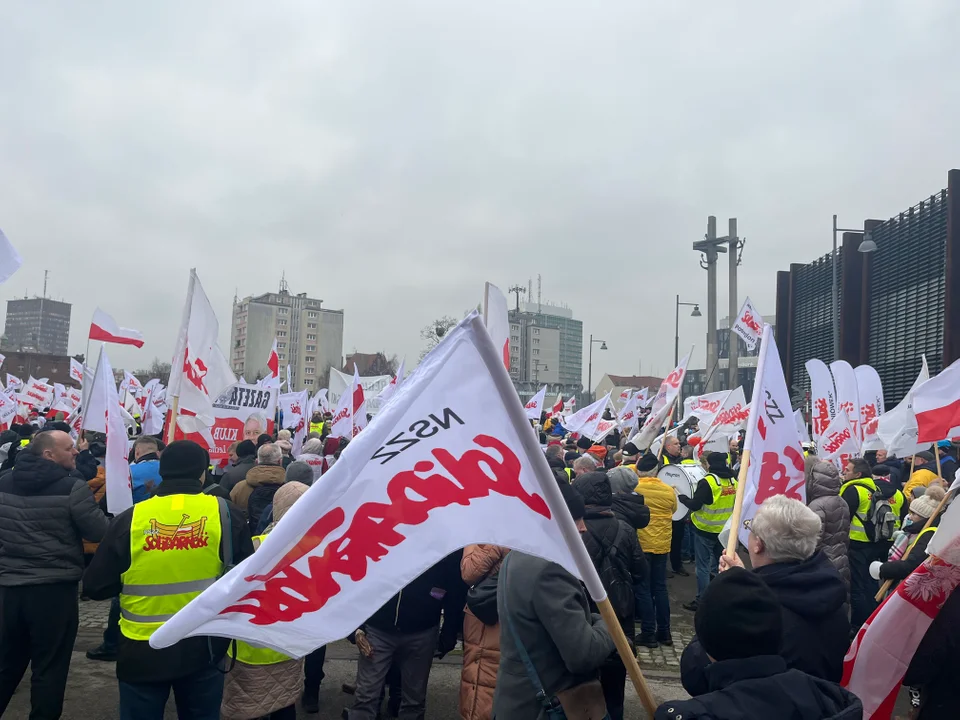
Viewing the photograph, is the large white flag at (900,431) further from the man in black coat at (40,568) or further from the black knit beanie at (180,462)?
the man in black coat at (40,568)

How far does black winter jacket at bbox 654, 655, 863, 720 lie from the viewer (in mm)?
2062

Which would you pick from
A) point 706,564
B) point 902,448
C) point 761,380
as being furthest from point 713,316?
point 761,380

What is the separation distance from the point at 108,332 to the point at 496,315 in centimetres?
533

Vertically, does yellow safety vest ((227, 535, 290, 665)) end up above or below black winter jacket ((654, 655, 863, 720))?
below

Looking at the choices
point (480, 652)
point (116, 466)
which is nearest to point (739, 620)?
point (480, 652)

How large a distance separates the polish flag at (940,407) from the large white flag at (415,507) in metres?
6.05

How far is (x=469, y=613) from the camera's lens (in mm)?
4168

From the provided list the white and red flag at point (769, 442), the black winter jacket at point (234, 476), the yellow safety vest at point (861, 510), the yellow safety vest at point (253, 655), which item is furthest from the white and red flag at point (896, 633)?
the black winter jacket at point (234, 476)

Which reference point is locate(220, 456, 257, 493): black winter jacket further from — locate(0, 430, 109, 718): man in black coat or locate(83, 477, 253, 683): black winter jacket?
locate(83, 477, 253, 683): black winter jacket

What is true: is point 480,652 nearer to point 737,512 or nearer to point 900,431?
point 737,512

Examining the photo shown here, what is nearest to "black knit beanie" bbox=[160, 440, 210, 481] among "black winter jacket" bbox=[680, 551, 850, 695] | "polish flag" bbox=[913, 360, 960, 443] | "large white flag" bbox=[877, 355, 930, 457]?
"black winter jacket" bbox=[680, 551, 850, 695]

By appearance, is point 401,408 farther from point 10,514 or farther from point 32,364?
point 32,364

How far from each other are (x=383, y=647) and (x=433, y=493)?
2.64 meters

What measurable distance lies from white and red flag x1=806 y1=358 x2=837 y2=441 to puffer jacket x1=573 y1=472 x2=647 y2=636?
591 cm
